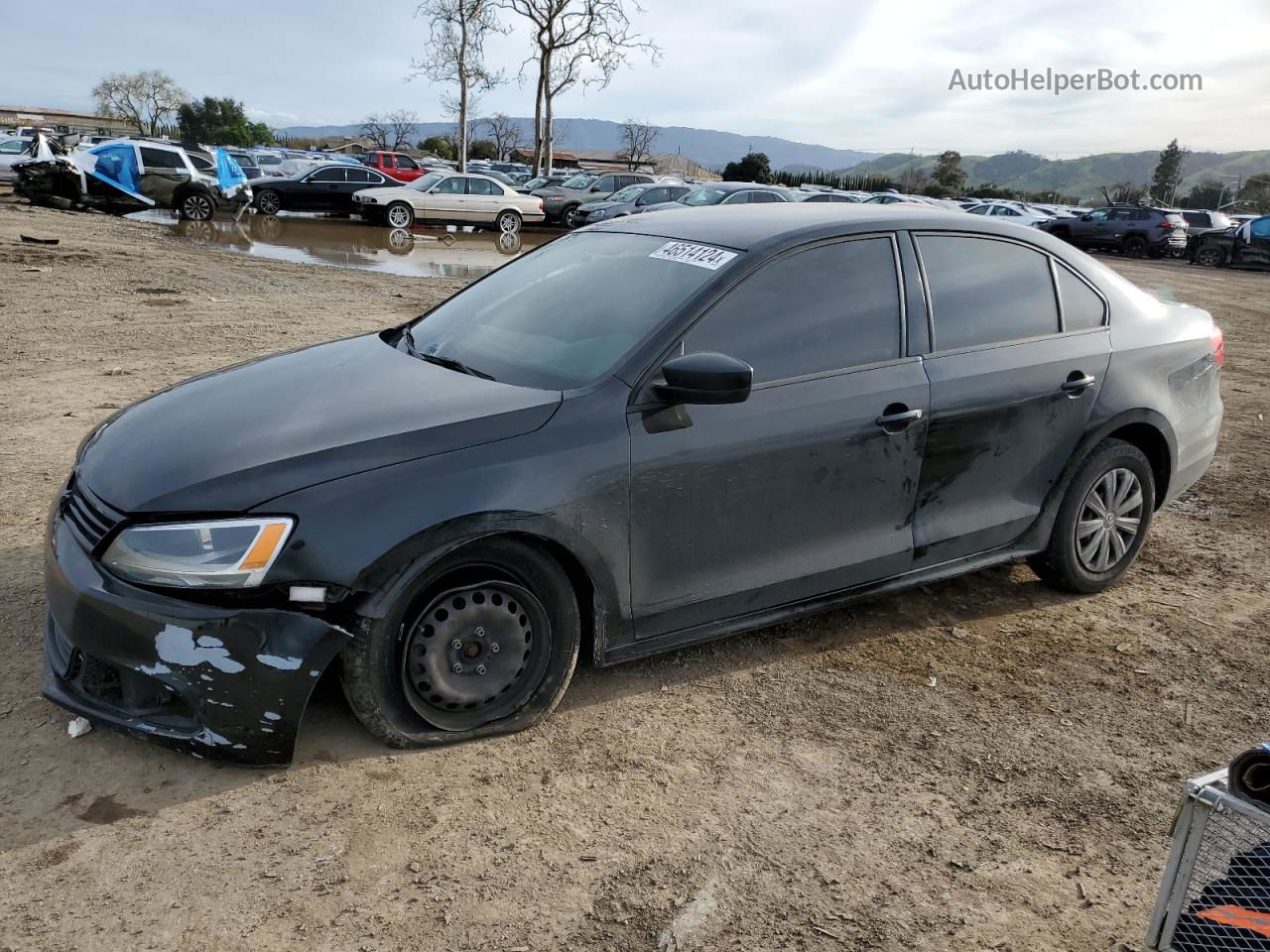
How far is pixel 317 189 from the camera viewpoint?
24188 millimetres

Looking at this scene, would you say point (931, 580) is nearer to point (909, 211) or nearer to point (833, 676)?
point (833, 676)

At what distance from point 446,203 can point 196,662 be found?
2277 centimetres

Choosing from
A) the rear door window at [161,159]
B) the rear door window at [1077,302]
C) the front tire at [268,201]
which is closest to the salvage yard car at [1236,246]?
the front tire at [268,201]

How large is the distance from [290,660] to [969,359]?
2.70 metres

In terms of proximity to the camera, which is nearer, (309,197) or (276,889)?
(276,889)

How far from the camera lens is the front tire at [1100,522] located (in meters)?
4.30

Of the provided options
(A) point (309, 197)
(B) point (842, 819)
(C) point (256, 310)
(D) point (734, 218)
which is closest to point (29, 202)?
(A) point (309, 197)

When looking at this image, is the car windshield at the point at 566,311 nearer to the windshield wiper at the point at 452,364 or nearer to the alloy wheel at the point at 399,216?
the windshield wiper at the point at 452,364

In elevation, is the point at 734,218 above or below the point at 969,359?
above

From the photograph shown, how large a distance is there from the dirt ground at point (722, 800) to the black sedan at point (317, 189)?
21.4 meters

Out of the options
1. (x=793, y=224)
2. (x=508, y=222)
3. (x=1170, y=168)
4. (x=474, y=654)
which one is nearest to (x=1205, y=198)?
(x=1170, y=168)

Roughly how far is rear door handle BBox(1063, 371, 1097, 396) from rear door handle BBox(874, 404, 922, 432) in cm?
87

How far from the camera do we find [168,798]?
2.82 meters

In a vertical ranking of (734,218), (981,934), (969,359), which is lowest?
(981,934)
